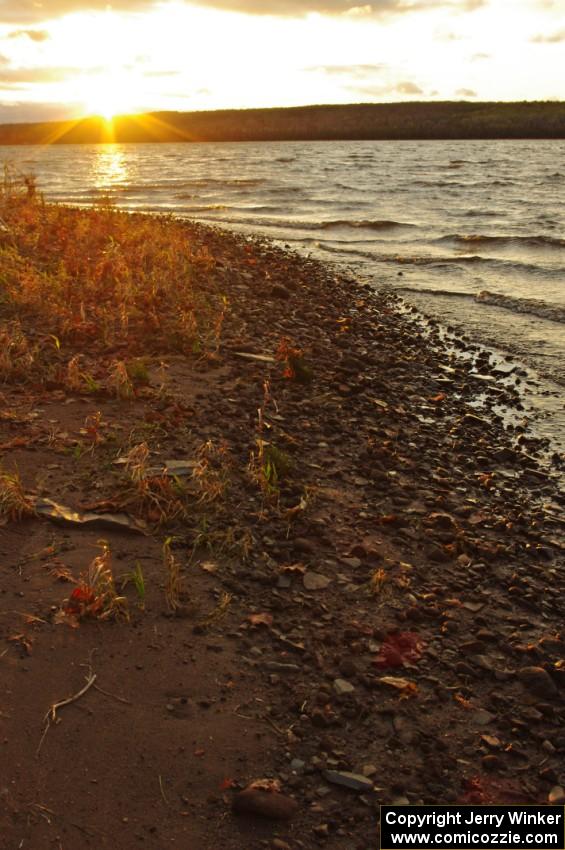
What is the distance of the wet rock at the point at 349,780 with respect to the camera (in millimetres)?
4023

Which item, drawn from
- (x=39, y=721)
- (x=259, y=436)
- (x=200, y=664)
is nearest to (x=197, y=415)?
(x=259, y=436)

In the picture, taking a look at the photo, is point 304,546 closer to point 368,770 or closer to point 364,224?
point 368,770

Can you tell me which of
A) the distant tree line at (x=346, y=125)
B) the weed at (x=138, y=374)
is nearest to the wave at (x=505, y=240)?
the weed at (x=138, y=374)

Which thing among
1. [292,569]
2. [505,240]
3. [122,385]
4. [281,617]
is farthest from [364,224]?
[281,617]

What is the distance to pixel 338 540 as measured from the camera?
6.27m

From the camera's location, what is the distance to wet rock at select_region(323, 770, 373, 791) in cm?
402

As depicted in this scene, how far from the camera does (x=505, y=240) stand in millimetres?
22109

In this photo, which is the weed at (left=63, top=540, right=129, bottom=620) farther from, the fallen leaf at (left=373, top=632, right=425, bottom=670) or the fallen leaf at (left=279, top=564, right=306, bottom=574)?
the fallen leaf at (left=373, top=632, right=425, bottom=670)

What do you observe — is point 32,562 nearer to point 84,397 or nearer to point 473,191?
point 84,397

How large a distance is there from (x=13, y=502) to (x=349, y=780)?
3288 mm

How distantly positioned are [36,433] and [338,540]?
3.11 m

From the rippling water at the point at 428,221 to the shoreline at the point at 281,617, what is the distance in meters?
5.01

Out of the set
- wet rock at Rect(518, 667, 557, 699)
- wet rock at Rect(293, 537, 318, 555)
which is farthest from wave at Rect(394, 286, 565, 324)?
wet rock at Rect(518, 667, 557, 699)
